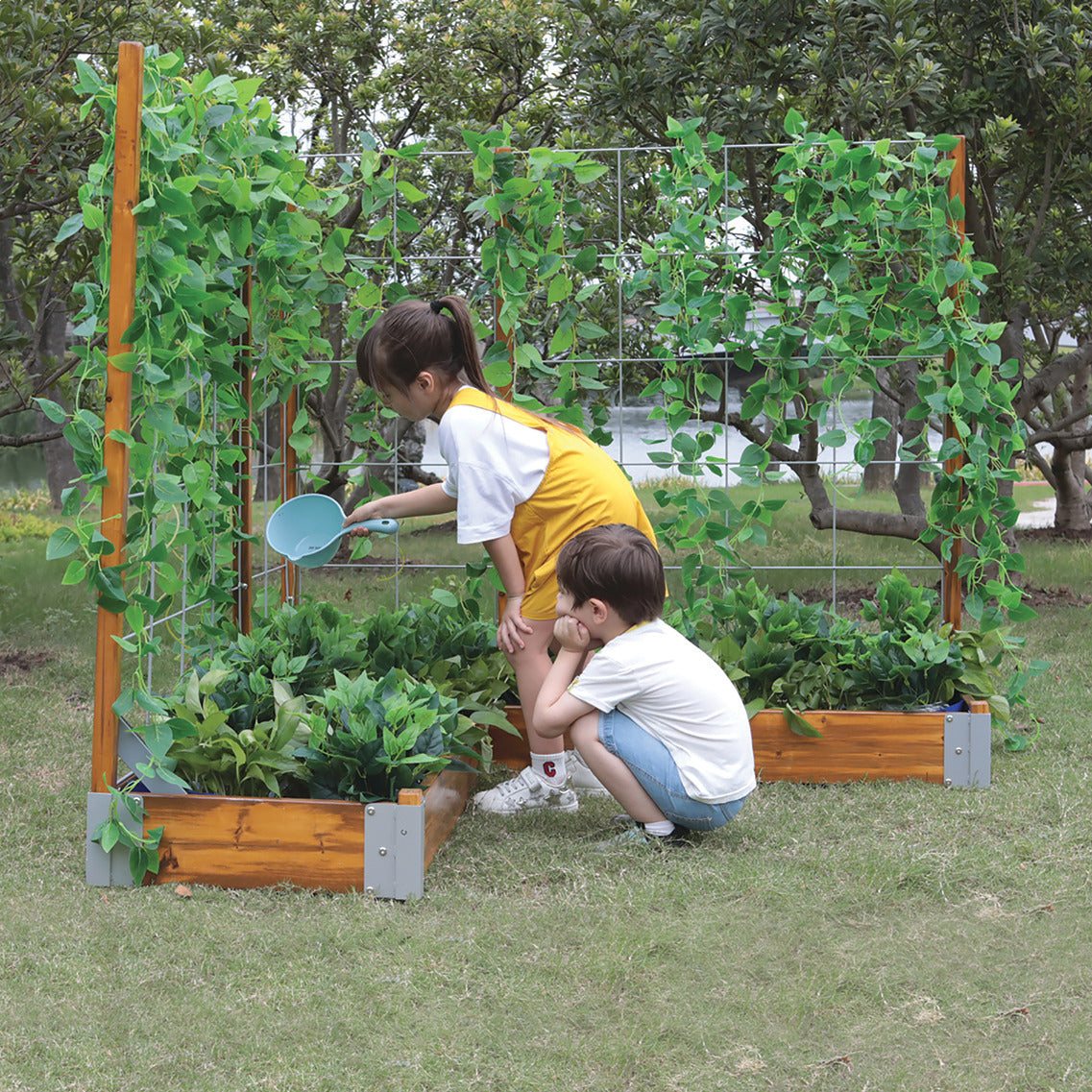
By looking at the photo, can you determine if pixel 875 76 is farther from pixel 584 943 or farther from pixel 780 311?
pixel 584 943

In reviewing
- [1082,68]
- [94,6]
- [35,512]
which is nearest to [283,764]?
[94,6]

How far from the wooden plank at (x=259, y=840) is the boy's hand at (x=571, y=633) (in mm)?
563

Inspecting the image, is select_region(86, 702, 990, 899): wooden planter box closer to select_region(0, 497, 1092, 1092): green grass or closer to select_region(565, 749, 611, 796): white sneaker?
select_region(0, 497, 1092, 1092): green grass

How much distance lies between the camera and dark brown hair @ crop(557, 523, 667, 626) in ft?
8.15

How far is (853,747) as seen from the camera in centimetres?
304

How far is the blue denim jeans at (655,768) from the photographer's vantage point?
248 centimetres

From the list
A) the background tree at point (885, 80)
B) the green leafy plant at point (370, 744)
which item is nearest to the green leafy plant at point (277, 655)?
the green leafy plant at point (370, 744)

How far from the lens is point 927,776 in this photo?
3018 millimetres

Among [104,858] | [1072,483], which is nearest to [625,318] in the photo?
[104,858]

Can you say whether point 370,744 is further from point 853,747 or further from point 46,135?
point 46,135

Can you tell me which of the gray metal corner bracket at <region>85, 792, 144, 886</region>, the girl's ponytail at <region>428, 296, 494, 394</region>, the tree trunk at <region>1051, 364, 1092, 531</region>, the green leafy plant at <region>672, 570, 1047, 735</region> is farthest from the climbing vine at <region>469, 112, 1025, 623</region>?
the tree trunk at <region>1051, 364, 1092, 531</region>

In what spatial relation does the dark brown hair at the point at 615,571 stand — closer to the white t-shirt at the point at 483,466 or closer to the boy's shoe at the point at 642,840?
the white t-shirt at the point at 483,466

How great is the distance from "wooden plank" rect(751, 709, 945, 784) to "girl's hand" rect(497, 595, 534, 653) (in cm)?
Result: 75

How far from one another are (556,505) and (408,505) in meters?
0.36
